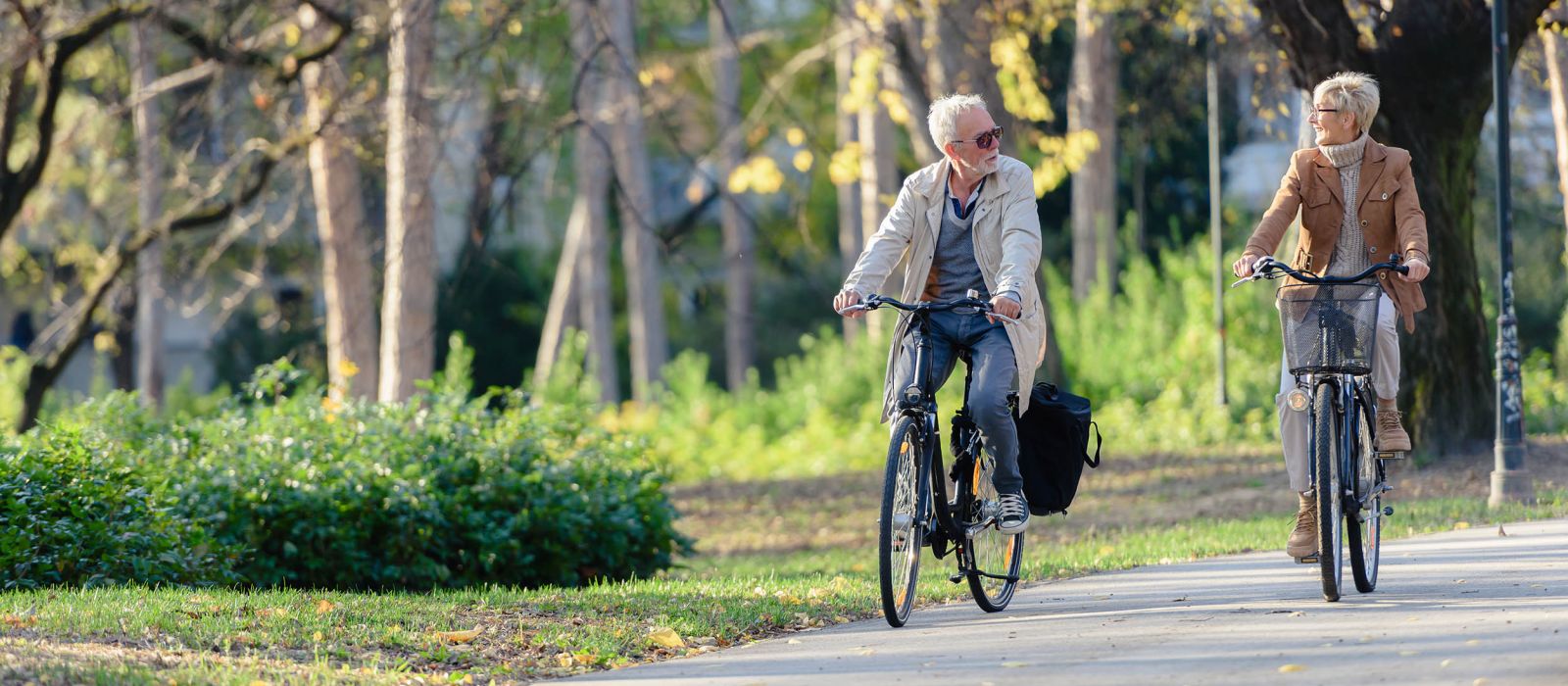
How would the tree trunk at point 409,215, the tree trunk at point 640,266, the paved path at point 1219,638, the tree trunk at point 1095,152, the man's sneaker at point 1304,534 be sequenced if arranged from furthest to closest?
the tree trunk at point 640,266 < the tree trunk at point 1095,152 < the tree trunk at point 409,215 < the man's sneaker at point 1304,534 < the paved path at point 1219,638

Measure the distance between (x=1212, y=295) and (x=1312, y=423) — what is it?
13551mm

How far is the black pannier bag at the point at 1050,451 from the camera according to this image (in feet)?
23.7

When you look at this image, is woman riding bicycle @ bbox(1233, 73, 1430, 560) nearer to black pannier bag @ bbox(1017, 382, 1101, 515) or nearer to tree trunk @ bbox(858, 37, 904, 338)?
black pannier bag @ bbox(1017, 382, 1101, 515)

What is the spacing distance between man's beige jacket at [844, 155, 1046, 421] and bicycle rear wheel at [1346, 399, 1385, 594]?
3.99ft

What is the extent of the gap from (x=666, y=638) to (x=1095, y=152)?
58.3 feet

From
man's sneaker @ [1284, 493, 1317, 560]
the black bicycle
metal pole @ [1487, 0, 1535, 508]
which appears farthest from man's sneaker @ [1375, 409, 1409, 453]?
metal pole @ [1487, 0, 1535, 508]

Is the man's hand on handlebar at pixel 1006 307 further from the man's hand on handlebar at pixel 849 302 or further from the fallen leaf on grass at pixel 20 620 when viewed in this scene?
the fallen leaf on grass at pixel 20 620

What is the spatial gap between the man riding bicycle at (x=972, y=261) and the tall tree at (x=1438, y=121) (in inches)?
224

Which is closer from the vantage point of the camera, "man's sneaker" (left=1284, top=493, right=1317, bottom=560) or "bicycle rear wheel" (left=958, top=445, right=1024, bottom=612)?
"bicycle rear wheel" (left=958, top=445, right=1024, bottom=612)

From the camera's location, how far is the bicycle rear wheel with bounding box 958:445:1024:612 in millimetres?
6934

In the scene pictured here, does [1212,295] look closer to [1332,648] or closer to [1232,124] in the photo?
[1232,124]

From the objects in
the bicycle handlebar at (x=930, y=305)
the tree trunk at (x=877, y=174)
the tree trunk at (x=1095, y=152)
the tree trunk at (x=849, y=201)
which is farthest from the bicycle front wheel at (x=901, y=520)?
the tree trunk at (x=849, y=201)

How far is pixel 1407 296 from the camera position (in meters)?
7.09

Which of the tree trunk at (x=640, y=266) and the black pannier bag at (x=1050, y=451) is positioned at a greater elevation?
the tree trunk at (x=640, y=266)
